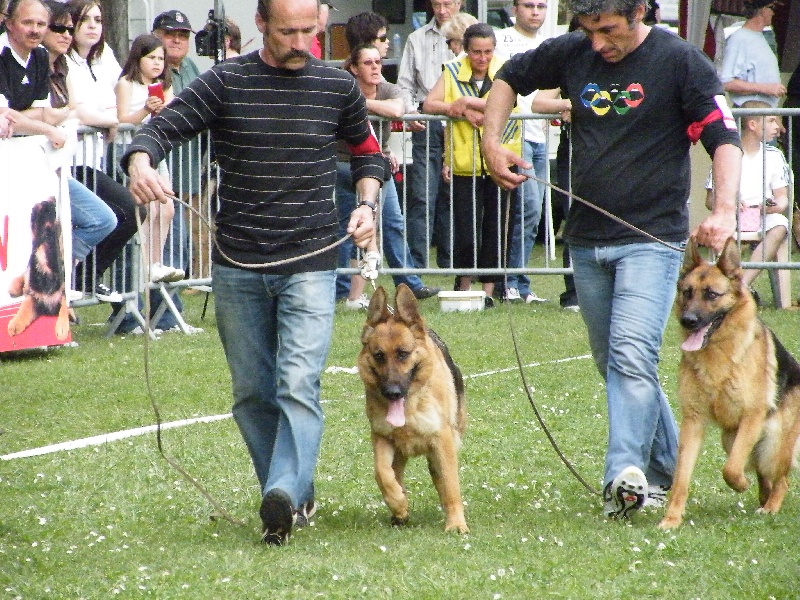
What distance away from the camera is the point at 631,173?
213 inches

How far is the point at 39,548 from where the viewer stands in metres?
5.20

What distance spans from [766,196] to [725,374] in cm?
651

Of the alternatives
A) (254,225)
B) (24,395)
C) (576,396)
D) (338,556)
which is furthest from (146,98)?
(338,556)

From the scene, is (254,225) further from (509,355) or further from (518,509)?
(509,355)

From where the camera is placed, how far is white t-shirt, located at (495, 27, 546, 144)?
38.8 feet

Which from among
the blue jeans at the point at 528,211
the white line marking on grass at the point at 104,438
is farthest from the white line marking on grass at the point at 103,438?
the blue jeans at the point at 528,211

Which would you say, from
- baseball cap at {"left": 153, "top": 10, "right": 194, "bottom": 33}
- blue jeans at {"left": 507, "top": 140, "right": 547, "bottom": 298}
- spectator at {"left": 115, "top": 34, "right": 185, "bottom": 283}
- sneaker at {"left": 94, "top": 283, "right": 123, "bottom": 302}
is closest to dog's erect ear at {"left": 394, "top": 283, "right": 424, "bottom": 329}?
sneaker at {"left": 94, "top": 283, "right": 123, "bottom": 302}

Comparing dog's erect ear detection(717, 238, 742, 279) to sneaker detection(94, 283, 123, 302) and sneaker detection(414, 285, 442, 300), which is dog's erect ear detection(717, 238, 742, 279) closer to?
sneaker detection(94, 283, 123, 302)

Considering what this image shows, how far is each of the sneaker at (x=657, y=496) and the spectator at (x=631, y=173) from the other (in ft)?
0.72

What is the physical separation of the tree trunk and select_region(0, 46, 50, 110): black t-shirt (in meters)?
6.65

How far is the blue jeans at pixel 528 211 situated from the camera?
11750 millimetres

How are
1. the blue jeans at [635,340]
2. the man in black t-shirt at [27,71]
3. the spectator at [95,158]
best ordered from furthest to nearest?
the spectator at [95,158]
the man in black t-shirt at [27,71]
the blue jeans at [635,340]

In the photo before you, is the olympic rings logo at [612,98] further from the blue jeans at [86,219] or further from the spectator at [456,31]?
the spectator at [456,31]

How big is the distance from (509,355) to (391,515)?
3.92 metres
